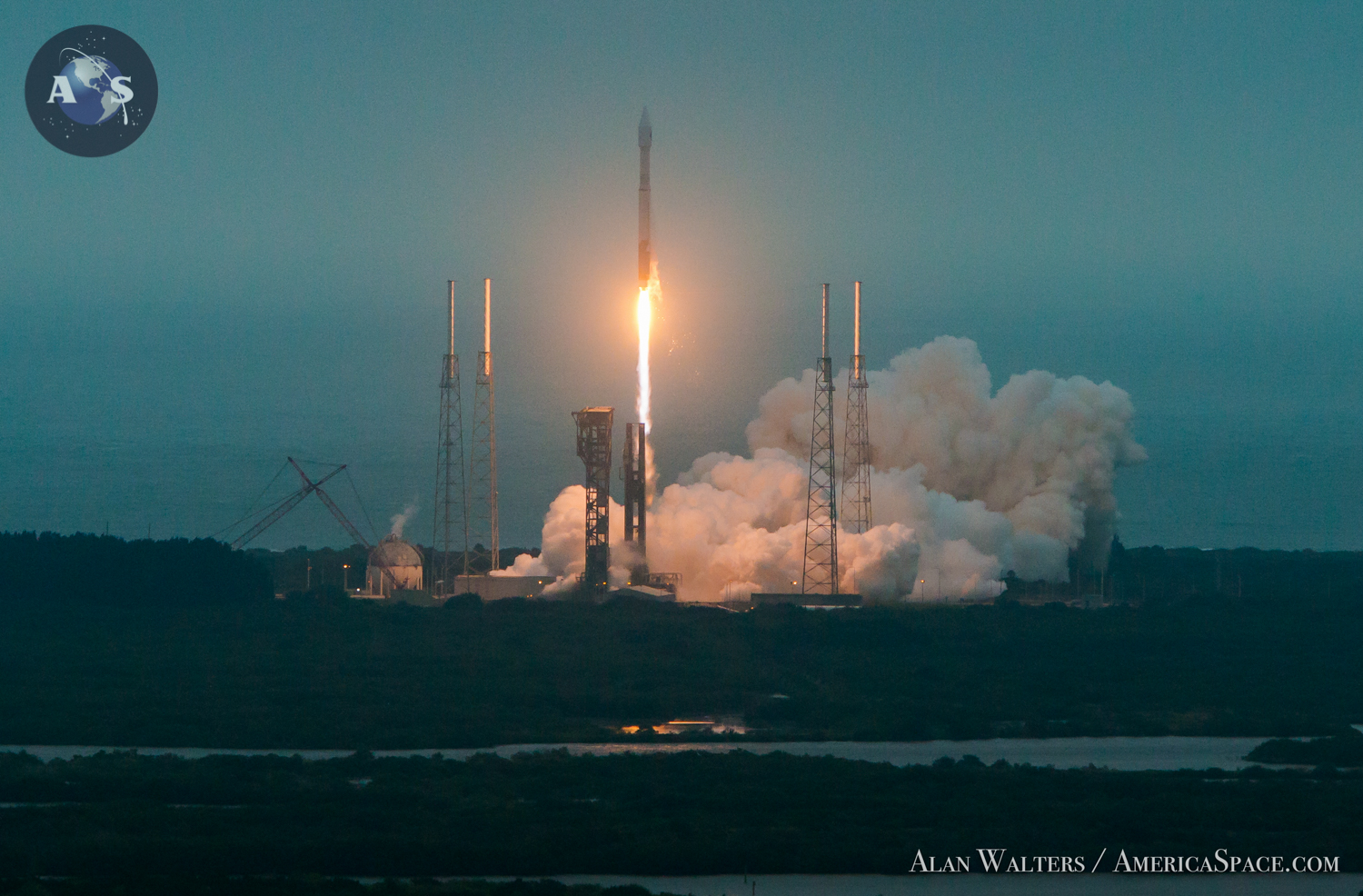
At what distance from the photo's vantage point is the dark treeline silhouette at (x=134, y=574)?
73.6 metres

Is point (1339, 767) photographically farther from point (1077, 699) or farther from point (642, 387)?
point (642, 387)

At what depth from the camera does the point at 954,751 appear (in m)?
50.4

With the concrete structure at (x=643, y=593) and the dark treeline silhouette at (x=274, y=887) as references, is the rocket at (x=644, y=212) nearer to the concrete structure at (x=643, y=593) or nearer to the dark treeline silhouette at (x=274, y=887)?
the concrete structure at (x=643, y=593)

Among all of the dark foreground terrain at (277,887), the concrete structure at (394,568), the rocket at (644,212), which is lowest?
the dark foreground terrain at (277,887)

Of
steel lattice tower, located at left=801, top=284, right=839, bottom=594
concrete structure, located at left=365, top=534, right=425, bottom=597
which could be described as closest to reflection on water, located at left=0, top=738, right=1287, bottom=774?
steel lattice tower, located at left=801, top=284, right=839, bottom=594

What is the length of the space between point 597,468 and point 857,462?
31.4 ft

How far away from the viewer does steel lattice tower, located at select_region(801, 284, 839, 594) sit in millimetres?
62656

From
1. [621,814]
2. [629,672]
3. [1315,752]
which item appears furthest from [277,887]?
[1315,752]

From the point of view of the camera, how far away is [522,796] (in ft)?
134

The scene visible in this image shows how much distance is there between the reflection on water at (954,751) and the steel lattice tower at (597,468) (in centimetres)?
1353

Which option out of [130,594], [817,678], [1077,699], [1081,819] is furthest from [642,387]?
[1081,819]

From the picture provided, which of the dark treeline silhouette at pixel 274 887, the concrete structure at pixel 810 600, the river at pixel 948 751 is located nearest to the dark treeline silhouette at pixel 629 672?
the concrete structure at pixel 810 600

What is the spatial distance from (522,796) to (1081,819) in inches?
438

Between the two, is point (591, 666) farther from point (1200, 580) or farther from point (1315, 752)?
point (1200, 580)
